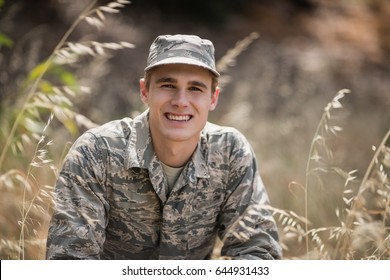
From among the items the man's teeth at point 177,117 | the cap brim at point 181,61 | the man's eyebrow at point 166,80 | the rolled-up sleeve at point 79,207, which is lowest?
the rolled-up sleeve at point 79,207

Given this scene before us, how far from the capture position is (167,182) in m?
2.21

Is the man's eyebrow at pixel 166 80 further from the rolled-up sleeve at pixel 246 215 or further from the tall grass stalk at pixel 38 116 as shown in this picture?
the rolled-up sleeve at pixel 246 215

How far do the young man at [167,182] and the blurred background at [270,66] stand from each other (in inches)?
36.3

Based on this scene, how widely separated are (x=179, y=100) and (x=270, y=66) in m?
3.54

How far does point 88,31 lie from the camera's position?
5.21 m

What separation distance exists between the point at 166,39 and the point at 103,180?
51 cm

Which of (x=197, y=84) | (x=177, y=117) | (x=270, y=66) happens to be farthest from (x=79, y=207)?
(x=270, y=66)

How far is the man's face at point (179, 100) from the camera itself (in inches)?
83.0

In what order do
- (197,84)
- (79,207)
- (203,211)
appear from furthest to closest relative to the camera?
(203,211), (197,84), (79,207)

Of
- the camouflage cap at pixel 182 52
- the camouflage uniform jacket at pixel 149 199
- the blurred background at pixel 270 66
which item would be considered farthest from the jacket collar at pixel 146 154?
the blurred background at pixel 270 66

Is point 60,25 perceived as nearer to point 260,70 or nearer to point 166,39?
point 260,70

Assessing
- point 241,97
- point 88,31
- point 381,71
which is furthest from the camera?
point 381,71

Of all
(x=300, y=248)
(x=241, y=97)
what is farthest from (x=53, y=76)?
(x=300, y=248)

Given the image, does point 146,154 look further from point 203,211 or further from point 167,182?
point 203,211
